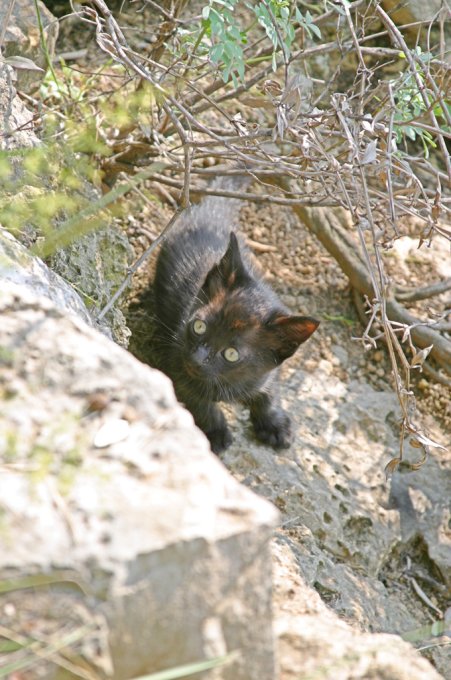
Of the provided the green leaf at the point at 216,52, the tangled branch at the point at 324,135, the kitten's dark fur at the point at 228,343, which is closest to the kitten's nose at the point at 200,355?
the kitten's dark fur at the point at 228,343

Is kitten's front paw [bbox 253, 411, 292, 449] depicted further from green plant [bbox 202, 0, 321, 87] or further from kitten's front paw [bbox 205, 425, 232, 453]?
green plant [bbox 202, 0, 321, 87]

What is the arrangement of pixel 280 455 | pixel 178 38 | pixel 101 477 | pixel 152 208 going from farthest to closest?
pixel 152 208
pixel 280 455
pixel 178 38
pixel 101 477

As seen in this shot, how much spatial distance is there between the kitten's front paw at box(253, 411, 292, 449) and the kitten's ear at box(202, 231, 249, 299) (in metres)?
0.76

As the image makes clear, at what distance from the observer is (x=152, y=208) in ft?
17.0

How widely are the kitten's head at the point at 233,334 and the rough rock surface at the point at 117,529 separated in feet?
6.77

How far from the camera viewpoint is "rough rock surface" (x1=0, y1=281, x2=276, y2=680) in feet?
5.60

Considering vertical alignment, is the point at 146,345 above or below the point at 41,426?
below

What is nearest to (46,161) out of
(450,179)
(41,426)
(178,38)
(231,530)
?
(178,38)

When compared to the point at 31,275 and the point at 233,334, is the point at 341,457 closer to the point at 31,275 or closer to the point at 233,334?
the point at 233,334

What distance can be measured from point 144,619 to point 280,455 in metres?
2.66

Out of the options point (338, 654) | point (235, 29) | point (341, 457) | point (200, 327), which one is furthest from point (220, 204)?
point (338, 654)

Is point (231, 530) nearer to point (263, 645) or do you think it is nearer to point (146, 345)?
point (263, 645)

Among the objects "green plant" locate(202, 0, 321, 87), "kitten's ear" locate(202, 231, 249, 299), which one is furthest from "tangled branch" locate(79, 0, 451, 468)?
"kitten's ear" locate(202, 231, 249, 299)

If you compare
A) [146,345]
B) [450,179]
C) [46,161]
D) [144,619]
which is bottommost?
[146,345]
